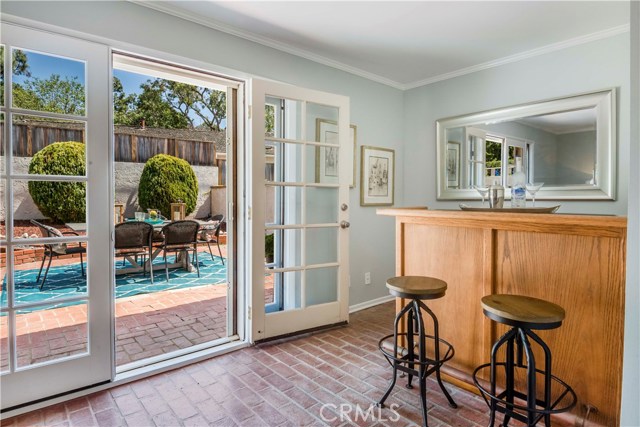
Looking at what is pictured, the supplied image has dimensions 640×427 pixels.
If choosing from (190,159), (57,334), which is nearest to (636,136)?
(57,334)

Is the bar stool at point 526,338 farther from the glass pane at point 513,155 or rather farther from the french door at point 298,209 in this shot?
the glass pane at point 513,155

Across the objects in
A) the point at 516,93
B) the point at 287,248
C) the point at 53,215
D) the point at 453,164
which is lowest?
the point at 287,248

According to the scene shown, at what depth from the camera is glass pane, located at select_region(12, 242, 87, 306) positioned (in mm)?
1973

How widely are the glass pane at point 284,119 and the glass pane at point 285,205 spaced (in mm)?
455

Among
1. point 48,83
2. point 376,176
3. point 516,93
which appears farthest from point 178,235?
point 516,93

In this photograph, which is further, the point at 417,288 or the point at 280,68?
the point at 280,68

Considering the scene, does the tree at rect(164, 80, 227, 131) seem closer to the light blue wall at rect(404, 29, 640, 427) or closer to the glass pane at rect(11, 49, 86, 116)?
the light blue wall at rect(404, 29, 640, 427)

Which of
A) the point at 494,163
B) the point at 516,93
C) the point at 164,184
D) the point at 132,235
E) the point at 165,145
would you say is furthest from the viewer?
the point at 165,145

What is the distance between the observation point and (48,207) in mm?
2049

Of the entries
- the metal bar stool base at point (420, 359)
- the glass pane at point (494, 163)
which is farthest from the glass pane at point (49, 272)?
the glass pane at point (494, 163)

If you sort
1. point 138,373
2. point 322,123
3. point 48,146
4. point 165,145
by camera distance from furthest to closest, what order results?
point 165,145, point 322,123, point 138,373, point 48,146

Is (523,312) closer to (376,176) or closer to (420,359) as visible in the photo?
(420,359)

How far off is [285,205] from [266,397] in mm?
1505

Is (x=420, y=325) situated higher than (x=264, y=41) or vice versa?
(x=264, y=41)
